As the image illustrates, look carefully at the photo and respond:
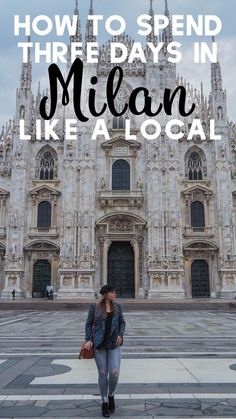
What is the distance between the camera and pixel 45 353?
8617mm

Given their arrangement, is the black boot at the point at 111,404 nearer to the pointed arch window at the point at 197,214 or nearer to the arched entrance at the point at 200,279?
the arched entrance at the point at 200,279

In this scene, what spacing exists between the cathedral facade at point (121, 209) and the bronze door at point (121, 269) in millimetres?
78

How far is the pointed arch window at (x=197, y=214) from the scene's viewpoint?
108ft

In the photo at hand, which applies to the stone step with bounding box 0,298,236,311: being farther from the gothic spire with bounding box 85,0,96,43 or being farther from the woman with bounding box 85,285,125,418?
the gothic spire with bounding box 85,0,96,43

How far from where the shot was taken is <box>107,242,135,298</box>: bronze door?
105 ft

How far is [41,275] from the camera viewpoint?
32406 mm

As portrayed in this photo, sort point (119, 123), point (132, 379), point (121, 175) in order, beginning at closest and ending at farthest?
1. point (132, 379)
2. point (121, 175)
3. point (119, 123)

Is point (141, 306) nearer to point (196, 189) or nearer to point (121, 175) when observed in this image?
point (196, 189)

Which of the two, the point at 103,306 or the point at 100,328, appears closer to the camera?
the point at 100,328

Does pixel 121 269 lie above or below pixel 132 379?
above

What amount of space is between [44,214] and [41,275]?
15.7ft

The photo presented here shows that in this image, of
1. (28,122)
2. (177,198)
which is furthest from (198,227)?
(28,122)

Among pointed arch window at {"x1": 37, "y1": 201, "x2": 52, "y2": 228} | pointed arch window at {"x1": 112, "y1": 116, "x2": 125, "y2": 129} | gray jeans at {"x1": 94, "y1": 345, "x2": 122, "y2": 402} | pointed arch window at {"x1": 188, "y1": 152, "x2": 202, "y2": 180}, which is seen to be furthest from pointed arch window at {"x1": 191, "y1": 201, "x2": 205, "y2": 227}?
gray jeans at {"x1": 94, "y1": 345, "x2": 122, "y2": 402}

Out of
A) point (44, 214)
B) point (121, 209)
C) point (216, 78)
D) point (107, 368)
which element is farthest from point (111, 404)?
point (216, 78)
